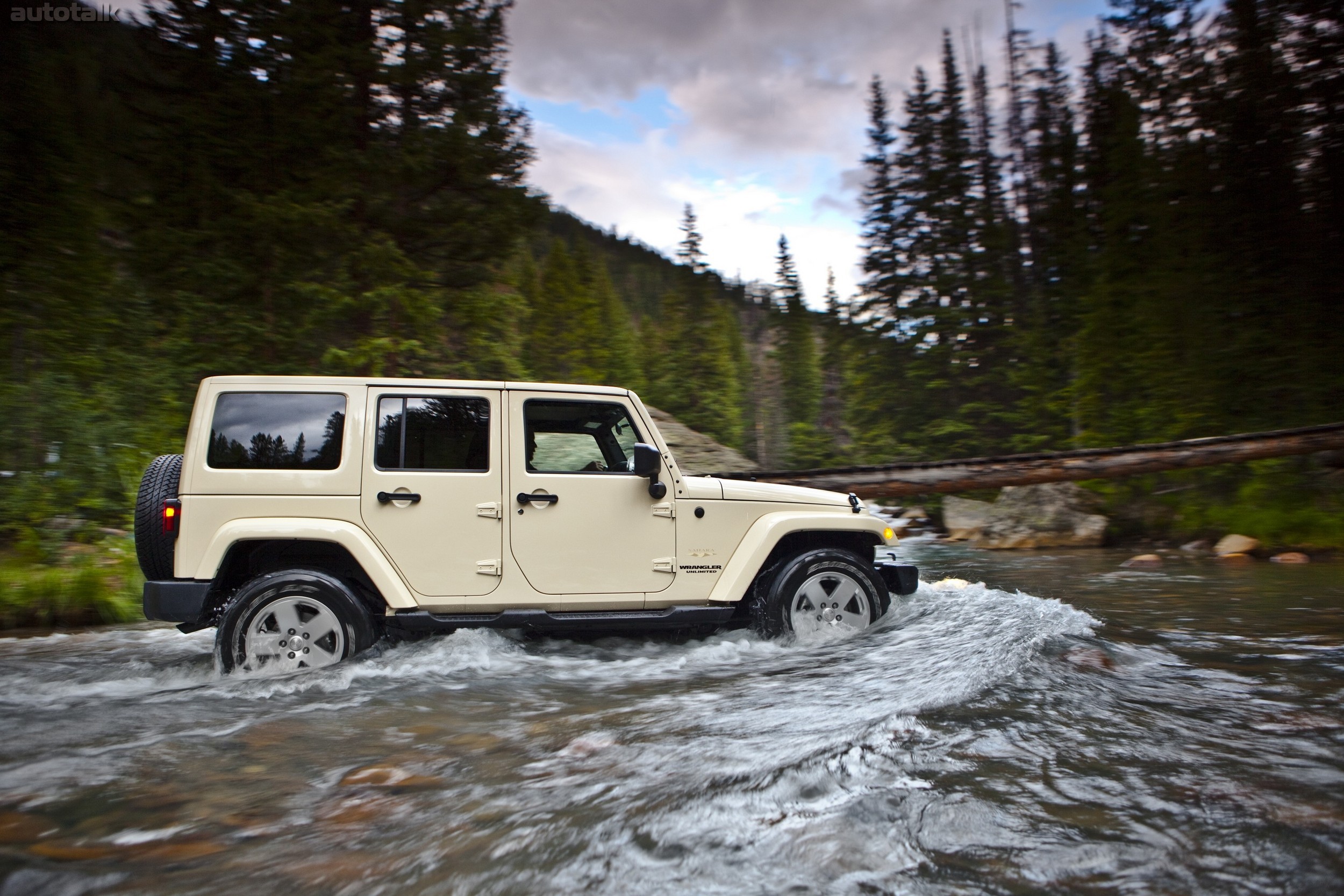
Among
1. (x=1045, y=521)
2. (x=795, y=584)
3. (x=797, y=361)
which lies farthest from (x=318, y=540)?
(x=797, y=361)

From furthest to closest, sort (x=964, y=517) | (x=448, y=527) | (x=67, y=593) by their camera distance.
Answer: (x=964, y=517) < (x=67, y=593) < (x=448, y=527)

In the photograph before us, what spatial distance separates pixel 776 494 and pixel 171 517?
3.85 metres

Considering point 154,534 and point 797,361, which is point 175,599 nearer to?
point 154,534

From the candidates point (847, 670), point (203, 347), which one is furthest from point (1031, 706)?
point (203, 347)

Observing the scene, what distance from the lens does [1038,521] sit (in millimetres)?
16109

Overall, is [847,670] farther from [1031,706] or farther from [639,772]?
[639,772]

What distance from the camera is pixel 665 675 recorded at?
5.05 metres

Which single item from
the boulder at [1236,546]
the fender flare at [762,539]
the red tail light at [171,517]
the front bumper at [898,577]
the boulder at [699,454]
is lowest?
the boulder at [1236,546]

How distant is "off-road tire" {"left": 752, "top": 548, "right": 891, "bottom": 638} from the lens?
18.0 ft

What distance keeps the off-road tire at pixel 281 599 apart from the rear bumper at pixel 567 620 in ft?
0.71

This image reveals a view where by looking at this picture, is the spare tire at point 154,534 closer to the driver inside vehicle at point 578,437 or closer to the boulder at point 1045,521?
the driver inside vehicle at point 578,437

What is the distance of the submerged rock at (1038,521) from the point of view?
1538 centimetres

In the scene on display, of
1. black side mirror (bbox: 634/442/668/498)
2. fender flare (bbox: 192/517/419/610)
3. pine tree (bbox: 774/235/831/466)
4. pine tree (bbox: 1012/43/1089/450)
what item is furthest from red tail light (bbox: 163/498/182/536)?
pine tree (bbox: 774/235/831/466)

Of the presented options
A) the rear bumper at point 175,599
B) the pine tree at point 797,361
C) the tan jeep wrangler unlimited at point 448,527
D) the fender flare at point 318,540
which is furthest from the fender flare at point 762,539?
the pine tree at point 797,361
